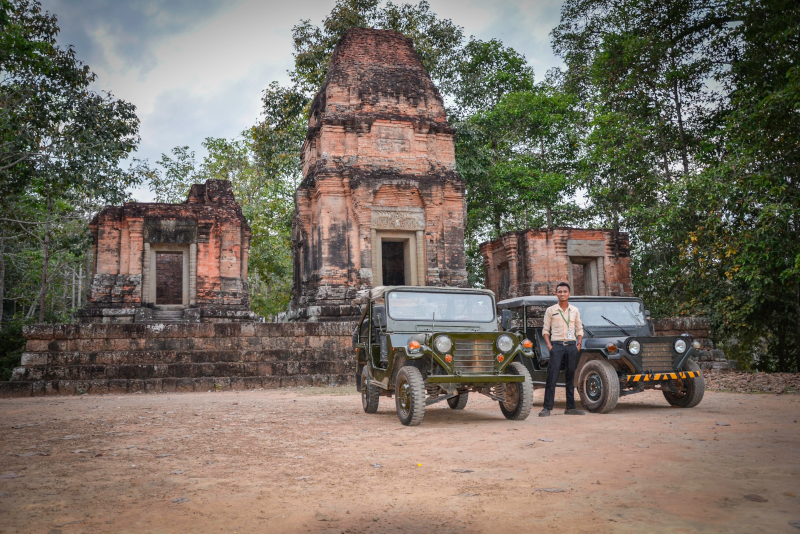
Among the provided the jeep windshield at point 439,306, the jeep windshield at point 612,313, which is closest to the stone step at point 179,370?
the jeep windshield at point 439,306

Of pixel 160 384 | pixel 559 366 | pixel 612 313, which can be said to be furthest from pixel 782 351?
pixel 160 384

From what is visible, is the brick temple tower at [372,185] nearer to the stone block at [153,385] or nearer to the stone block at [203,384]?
the stone block at [203,384]

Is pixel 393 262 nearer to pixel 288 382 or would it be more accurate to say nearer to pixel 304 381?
pixel 304 381

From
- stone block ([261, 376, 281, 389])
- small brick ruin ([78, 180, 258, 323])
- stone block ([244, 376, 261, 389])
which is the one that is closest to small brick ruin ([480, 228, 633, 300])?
small brick ruin ([78, 180, 258, 323])

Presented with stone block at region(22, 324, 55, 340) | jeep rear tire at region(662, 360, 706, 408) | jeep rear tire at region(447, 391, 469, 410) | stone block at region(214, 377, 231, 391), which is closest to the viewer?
jeep rear tire at region(662, 360, 706, 408)

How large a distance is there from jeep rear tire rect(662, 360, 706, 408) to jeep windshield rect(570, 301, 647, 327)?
3.29 ft

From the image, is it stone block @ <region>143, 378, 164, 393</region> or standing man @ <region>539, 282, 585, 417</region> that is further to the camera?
stone block @ <region>143, 378, 164, 393</region>

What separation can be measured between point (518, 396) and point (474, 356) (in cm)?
74

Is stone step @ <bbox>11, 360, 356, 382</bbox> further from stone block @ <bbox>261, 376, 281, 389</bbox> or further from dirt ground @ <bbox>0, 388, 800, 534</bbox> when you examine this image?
dirt ground @ <bbox>0, 388, 800, 534</bbox>

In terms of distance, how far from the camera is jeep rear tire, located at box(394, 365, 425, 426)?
675 cm

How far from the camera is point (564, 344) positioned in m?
7.70

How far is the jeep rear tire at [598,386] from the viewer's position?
25.0 ft

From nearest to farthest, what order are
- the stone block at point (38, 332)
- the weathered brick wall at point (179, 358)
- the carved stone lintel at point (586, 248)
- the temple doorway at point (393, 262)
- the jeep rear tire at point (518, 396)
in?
1. the jeep rear tire at point (518, 396)
2. the weathered brick wall at point (179, 358)
3. the stone block at point (38, 332)
4. the carved stone lintel at point (586, 248)
5. the temple doorway at point (393, 262)

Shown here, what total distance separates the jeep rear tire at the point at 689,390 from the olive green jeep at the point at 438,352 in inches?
92.8
